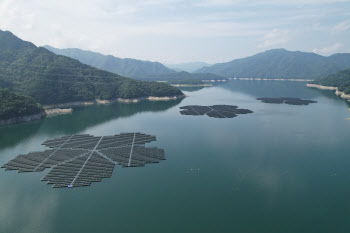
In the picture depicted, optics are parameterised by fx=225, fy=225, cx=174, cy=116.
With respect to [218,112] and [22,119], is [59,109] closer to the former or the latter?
[22,119]

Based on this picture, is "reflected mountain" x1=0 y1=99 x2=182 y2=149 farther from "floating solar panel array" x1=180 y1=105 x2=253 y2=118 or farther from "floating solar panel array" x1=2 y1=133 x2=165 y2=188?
"floating solar panel array" x1=180 y1=105 x2=253 y2=118

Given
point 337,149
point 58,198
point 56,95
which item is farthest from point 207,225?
point 56,95

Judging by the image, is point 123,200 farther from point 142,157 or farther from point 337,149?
point 337,149

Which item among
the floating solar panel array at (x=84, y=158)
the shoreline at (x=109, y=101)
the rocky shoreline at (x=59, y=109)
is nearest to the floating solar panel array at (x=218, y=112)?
the floating solar panel array at (x=84, y=158)

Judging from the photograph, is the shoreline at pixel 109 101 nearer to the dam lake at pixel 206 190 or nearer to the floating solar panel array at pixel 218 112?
the floating solar panel array at pixel 218 112

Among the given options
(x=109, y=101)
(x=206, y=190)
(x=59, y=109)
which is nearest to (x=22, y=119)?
(x=59, y=109)
